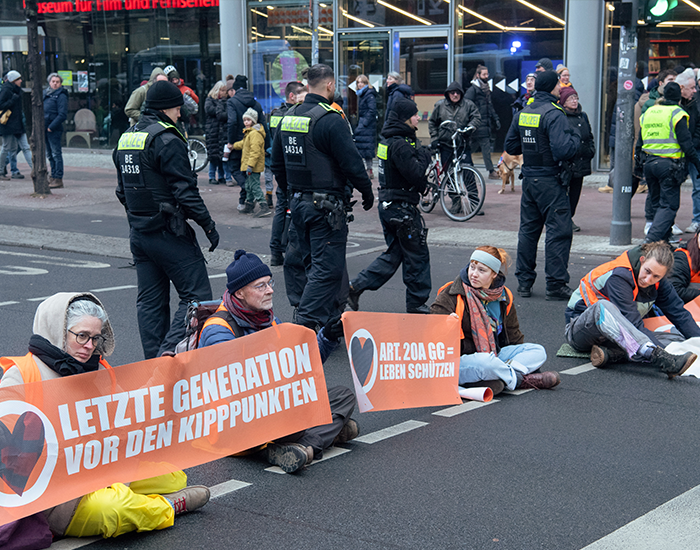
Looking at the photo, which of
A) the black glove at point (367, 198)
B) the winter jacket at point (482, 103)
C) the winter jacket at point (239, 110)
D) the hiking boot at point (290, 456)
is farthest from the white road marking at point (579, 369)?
the winter jacket at point (482, 103)

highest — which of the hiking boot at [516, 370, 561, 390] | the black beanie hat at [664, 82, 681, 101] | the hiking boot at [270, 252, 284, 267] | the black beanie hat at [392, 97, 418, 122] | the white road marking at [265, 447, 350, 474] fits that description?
the black beanie hat at [664, 82, 681, 101]

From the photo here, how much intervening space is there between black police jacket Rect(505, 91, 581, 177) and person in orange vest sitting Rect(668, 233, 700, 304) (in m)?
1.60

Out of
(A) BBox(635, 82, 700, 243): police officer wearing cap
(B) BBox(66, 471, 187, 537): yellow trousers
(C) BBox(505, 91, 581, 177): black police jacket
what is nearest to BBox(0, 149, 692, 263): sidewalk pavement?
(A) BBox(635, 82, 700, 243): police officer wearing cap

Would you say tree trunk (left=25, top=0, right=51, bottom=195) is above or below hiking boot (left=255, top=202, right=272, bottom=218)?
above

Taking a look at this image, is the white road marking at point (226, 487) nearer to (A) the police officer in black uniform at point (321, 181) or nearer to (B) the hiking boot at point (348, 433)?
(B) the hiking boot at point (348, 433)

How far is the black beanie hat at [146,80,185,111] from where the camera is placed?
5789mm

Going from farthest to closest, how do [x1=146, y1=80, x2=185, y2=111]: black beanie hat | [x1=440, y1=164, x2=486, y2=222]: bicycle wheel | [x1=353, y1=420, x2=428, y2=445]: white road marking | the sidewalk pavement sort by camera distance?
[x1=440, y1=164, x2=486, y2=222]: bicycle wheel → the sidewalk pavement → [x1=146, y1=80, x2=185, y2=111]: black beanie hat → [x1=353, y1=420, x2=428, y2=445]: white road marking

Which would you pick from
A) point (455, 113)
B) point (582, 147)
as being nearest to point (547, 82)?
point (582, 147)

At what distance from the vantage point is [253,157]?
1338cm

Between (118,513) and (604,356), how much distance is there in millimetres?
3746

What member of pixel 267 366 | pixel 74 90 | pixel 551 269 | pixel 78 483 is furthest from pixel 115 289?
pixel 74 90

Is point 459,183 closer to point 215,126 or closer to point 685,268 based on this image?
point 215,126

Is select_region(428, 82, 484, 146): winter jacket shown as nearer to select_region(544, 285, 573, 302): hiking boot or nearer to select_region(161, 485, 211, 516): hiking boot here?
select_region(544, 285, 573, 302): hiking boot

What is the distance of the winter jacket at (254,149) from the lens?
13375mm
